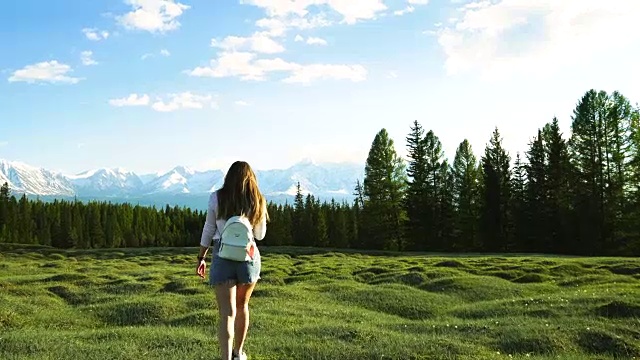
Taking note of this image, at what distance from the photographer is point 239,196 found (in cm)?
918

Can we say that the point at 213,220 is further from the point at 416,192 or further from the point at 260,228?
the point at 416,192

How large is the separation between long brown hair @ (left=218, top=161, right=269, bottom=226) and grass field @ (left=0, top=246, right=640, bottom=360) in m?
4.12

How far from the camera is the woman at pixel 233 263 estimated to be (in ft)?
29.1

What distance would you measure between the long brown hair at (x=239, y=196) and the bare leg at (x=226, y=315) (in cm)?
121

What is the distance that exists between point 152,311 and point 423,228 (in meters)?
58.0

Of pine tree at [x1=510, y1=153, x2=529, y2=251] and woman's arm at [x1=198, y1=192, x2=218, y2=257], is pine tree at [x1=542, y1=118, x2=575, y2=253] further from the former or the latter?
woman's arm at [x1=198, y1=192, x2=218, y2=257]

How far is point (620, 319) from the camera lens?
60.4 feet

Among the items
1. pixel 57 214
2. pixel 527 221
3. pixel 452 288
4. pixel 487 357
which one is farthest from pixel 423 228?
pixel 57 214

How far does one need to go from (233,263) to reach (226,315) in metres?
0.87

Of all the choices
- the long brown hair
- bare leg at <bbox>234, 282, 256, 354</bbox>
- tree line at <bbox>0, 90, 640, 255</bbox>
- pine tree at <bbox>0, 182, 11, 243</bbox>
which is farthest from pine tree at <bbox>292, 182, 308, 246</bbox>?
the long brown hair

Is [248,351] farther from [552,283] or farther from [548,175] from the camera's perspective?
[548,175]

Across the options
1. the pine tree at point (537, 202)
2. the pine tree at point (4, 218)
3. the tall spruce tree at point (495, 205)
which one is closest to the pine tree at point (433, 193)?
the tall spruce tree at point (495, 205)

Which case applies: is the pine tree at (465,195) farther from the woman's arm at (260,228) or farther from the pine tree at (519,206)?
the woman's arm at (260,228)

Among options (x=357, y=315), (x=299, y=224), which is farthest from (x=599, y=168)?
(x=299, y=224)
